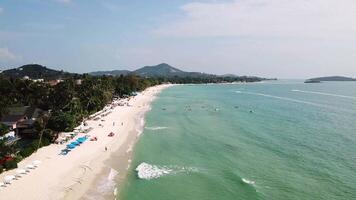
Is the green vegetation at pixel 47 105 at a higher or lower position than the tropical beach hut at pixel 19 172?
higher

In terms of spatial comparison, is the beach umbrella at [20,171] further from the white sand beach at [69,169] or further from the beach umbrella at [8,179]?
the beach umbrella at [8,179]

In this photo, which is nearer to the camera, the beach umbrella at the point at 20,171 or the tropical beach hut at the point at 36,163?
the beach umbrella at the point at 20,171

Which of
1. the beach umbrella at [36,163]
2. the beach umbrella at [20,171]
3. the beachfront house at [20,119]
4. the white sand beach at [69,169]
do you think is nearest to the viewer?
the white sand beach at [69,169]

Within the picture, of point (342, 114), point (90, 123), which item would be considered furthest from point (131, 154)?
point (342, 114)

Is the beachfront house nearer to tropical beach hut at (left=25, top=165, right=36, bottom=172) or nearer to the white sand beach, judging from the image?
the white sand beach

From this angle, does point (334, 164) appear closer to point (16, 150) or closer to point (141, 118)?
point (16, 150)

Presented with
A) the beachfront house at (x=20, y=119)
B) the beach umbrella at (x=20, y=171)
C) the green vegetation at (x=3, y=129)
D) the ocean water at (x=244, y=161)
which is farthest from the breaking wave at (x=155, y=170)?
the green vegetation at (x=3, y=129)

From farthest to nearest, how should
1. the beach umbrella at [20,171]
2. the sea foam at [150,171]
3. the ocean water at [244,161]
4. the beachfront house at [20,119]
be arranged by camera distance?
the beachfront house at [20,119]
the sea foam at [150,171]
the beach umbrella at [20,171]
the ocean water at [244,161]
